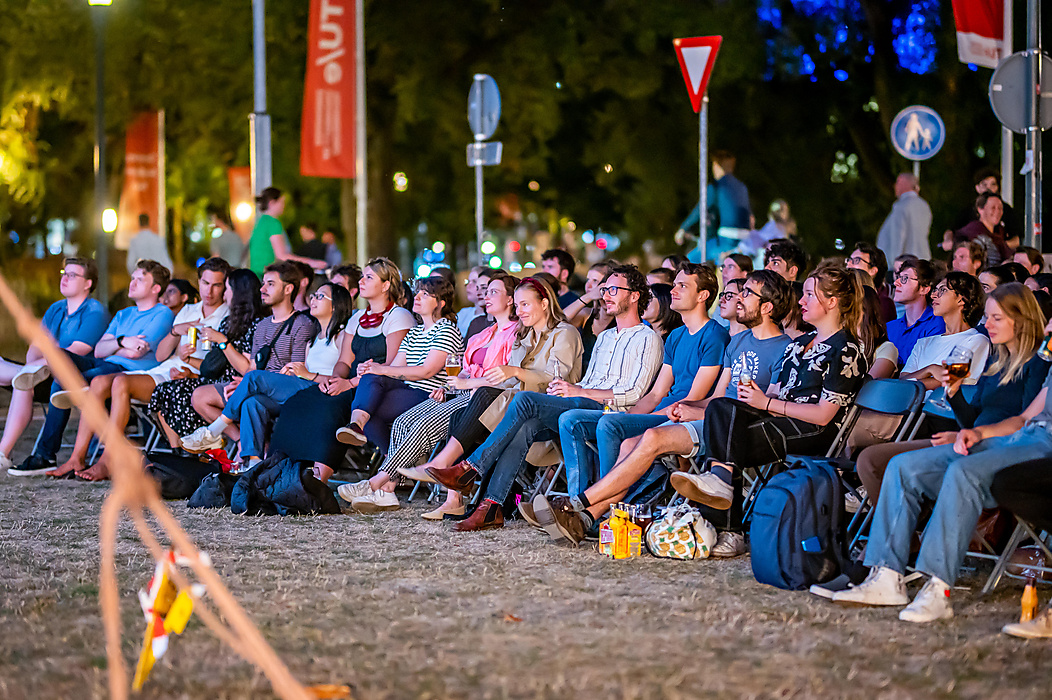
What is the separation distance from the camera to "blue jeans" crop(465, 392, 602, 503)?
7.34 m

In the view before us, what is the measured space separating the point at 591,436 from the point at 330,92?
8.73m

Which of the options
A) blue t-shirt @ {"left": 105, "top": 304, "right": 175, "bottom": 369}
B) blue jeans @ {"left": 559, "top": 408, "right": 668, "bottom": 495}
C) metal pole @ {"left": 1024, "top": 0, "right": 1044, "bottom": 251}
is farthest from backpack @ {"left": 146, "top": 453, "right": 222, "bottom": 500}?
metal pole @ {"left": 1024, "top": 0, "right": 1044, "bottom": 251}

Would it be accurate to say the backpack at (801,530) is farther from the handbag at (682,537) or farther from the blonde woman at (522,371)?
the blonde woman at (522,371)

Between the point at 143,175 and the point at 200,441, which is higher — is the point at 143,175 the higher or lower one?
the higher one

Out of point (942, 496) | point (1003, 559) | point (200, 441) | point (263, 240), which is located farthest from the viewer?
point (263, 240)

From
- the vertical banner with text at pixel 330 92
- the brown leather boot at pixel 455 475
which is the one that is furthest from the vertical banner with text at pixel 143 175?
the brown leather boot at pixel 455 475

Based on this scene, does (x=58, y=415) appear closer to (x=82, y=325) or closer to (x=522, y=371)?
(x=82, y=325)

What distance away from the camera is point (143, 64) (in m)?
24.8

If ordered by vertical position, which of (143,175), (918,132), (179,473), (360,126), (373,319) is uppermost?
(143,175)

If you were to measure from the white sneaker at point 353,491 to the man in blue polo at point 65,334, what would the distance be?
3.12 metres

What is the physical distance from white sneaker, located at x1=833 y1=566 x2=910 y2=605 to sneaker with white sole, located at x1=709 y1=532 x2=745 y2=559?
1023 mm

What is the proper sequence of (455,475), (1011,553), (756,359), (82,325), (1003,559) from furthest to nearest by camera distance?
1. (82,325)
2. (455,475)
3. (756,359)
4. (1011,553)
5. (1003,559)

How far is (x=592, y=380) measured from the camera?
768cm

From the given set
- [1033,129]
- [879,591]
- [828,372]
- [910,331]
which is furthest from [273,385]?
[1033,129]
